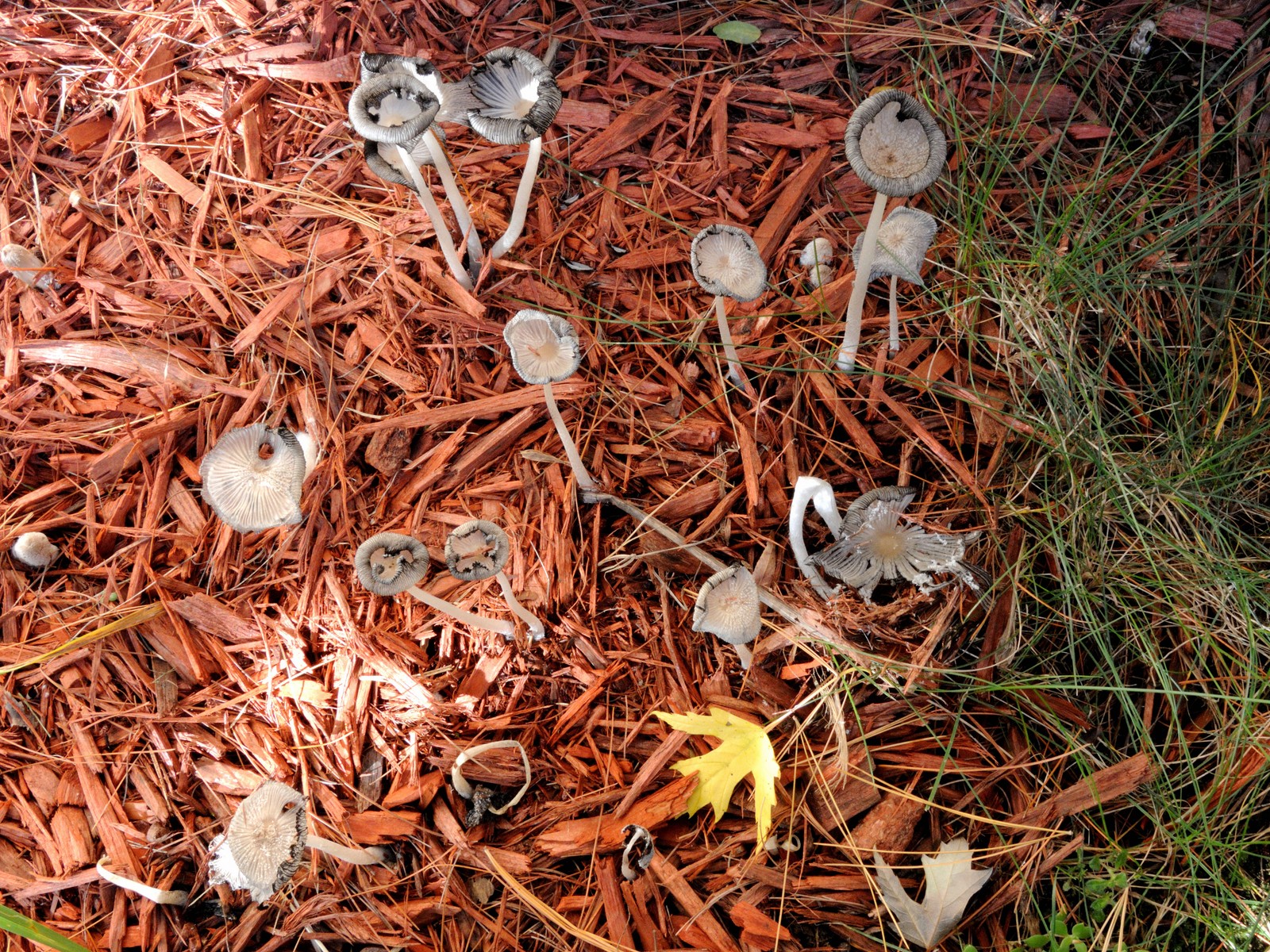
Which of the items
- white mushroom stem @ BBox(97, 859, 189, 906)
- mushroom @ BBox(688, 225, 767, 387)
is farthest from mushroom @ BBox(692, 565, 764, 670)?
white mushroom stem @ BBox(97, 859, 189, 906)

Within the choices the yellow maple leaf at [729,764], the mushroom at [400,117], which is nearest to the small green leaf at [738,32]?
the mushroom at [400,117]

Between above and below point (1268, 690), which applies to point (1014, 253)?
above

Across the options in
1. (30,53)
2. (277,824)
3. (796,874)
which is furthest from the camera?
(30,53)

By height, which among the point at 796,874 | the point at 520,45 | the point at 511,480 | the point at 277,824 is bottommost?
the point at 796,874

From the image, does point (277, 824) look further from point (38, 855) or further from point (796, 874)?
point (796, 874)

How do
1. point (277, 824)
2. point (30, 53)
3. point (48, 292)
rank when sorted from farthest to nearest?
point (30, 53)
point (48, 292)
point (277, 824)

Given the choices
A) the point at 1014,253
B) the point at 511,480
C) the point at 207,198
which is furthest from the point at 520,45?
the point at 1014,253

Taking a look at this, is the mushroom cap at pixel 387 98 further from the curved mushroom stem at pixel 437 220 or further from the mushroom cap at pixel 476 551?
the mushroom cap at pixel 476 551

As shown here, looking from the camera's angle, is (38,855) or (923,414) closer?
(38,855)
